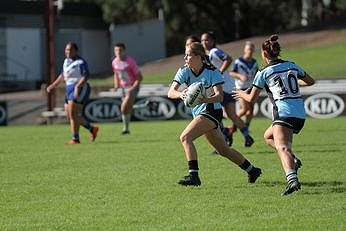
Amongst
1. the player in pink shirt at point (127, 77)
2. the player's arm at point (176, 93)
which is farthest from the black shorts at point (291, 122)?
the player in pink shirt at point (127, 77)

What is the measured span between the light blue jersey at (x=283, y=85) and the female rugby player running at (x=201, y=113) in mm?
742

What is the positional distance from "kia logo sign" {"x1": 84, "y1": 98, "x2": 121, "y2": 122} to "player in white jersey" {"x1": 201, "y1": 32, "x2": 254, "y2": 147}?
12.7 meters

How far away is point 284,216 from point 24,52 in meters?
45.6

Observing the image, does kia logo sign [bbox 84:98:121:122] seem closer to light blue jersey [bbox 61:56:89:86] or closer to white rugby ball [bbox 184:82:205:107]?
light blue jersey [bbox 61:56:89:86]

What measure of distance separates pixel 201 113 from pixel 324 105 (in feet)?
57.4

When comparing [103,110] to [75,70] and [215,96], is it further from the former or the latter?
[215,96]

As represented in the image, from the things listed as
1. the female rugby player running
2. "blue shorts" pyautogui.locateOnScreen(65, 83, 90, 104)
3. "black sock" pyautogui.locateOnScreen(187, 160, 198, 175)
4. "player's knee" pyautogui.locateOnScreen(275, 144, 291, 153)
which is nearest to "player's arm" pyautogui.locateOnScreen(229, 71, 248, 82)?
"blue shorts" pyautogui.locateOnScreen(65, 83, 90, 104)

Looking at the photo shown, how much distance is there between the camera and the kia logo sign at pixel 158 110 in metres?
29.0

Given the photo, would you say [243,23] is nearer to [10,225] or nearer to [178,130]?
[178,130]

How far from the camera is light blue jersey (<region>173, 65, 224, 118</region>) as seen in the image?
10.6m

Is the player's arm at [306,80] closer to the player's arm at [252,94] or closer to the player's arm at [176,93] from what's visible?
the player's arm at [252,94]

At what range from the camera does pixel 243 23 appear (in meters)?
60.7

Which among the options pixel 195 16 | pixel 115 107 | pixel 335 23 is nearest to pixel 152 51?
pixel 195 16

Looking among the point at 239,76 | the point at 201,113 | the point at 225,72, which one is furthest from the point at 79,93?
the point at 201,113
